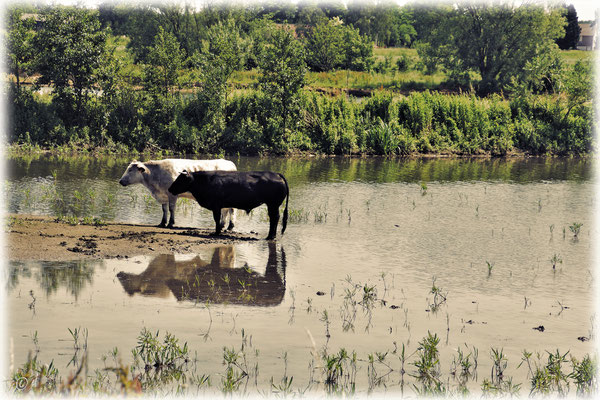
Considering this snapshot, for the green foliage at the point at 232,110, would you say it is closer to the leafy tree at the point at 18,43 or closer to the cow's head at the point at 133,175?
the leafy tree at the point at 18,43

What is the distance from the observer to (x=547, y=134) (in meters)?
43.3

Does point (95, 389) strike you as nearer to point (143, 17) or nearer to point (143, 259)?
point (143, 259)

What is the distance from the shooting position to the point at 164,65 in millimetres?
39219

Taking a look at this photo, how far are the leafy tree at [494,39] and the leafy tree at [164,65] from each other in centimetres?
3661

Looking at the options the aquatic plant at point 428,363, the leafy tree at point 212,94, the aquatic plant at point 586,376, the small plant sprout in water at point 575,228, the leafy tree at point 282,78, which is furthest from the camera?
the leafy tree at point 282,78

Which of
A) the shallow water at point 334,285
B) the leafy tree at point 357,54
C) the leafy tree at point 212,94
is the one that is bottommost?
the shallow water at point 334,285

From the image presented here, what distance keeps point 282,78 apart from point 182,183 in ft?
70.6

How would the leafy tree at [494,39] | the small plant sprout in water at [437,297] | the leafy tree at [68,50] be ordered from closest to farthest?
the small plant sprout in water at [437,297]
the leafy tree at [68,50]
the leafy tree at [494,39]

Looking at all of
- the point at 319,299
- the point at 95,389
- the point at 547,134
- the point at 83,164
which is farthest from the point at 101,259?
the point at 547,134

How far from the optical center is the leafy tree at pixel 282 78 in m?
38.9

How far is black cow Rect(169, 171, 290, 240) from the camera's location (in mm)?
18141

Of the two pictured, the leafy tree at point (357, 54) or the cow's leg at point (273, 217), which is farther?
the leafy tree at point (357, 54)

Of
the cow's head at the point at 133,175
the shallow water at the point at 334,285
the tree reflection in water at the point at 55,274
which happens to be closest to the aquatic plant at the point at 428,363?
the shallow water at the point at 334,285

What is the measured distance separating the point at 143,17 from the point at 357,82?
2435 cm
